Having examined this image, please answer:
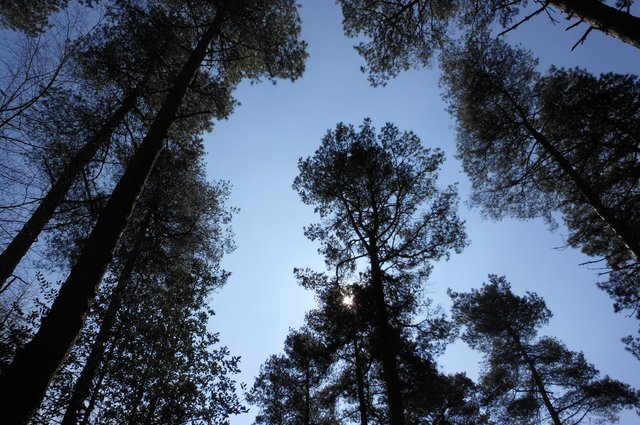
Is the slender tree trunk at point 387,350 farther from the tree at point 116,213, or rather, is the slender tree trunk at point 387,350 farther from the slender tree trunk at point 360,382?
the tree at point 116,213

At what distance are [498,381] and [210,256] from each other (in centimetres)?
1615

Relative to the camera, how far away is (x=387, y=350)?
9484 mm

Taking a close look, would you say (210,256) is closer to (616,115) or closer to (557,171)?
(557,171)

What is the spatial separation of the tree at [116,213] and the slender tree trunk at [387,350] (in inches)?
301

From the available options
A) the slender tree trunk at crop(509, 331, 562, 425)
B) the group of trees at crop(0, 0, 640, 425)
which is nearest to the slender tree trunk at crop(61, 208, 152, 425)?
the group of trees at crop(0, 0, 640, 425)

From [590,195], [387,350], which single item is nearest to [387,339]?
[387,350]

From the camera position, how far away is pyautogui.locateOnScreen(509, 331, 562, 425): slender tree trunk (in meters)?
14.8

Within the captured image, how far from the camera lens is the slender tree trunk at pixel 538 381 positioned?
1478 cm

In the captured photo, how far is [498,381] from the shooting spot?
1717cm

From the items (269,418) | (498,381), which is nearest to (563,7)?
(498,381)

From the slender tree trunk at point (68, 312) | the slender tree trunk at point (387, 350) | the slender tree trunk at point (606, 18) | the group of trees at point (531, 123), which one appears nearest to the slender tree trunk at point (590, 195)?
the group of trees at point (531, 123)

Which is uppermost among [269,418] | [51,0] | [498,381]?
[51,0]

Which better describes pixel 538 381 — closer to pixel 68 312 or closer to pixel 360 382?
pixel 360 382

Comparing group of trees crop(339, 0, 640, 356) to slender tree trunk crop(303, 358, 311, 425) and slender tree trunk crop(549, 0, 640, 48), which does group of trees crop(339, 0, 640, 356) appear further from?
slender tree trunk crop(303, 358, 311, 425)
